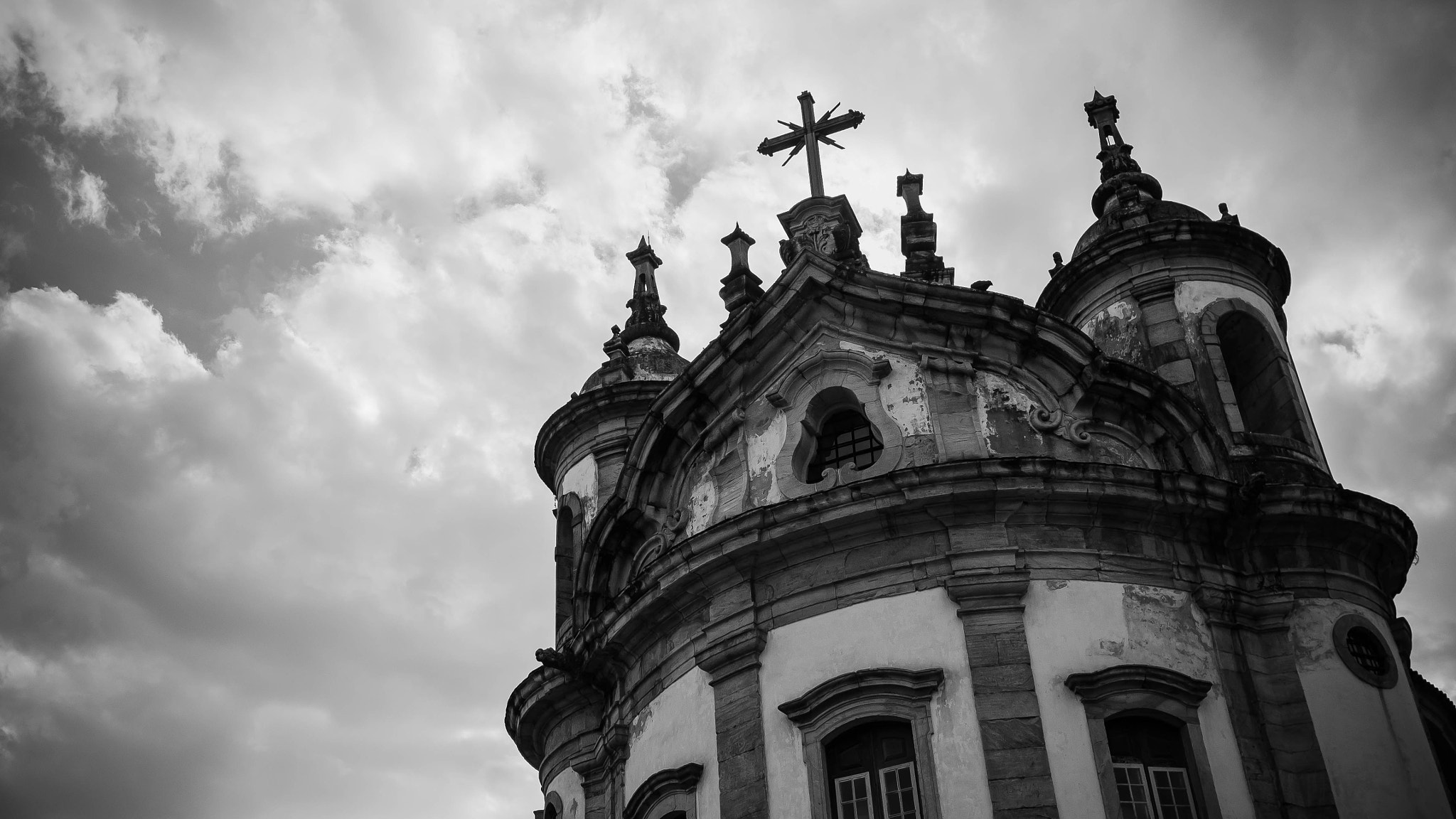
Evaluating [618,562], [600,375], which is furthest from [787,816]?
[600,375]

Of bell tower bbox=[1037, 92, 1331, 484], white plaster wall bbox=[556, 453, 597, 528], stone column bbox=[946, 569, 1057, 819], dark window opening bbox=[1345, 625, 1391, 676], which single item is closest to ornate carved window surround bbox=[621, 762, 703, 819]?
stone column bbox=[946, 569, 1057, 819]

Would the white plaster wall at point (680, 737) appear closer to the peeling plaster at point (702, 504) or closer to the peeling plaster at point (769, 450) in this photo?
the peeling plaster at point (702, 504)

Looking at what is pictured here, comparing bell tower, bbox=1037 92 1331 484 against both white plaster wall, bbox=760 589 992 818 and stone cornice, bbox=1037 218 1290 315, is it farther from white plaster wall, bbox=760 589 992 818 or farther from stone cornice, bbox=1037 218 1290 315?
white plaster wall, bbox=760 589 992 818

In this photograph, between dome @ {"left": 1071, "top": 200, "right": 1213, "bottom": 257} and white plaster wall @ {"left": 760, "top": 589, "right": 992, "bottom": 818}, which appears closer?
white plaster wall @ {"left": 760, "top": 589, "right": 992, "bottom": 818}

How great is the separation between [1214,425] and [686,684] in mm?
7853

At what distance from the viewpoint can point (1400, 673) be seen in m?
17.4

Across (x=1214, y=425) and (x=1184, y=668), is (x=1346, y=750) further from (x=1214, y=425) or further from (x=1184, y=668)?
(x=1214, y=425)

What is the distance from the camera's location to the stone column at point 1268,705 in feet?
51.5

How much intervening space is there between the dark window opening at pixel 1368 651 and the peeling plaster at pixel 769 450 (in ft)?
23.7

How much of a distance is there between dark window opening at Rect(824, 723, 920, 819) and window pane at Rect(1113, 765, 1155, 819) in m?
2.16

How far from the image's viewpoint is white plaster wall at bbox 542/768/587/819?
68.0 ft

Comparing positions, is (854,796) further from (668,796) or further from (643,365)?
(643,365)

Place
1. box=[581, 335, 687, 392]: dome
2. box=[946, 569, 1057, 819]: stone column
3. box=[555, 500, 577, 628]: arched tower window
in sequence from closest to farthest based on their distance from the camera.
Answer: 1. box=[946, 569, 1057, 819]: stone column
2. box=[555, 500, 577, 628]: arched tower window
3. box=[581, 335, 687, 392]: dome

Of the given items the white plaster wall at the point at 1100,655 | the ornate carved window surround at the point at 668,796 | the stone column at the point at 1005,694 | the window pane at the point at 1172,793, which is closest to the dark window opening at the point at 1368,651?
the white plaster wall at the point at 1100,655
